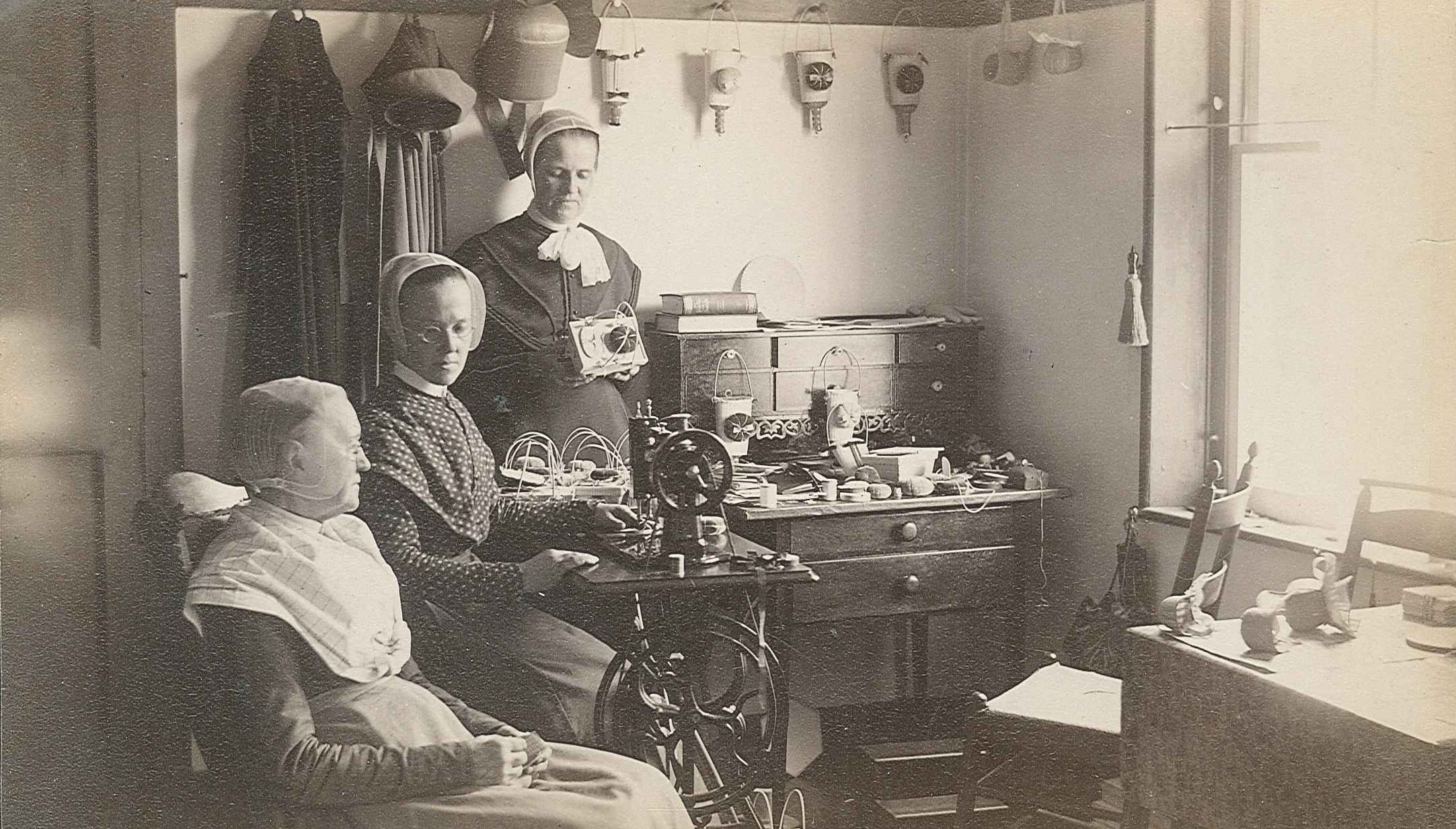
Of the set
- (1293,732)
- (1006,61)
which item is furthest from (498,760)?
(1006,61)

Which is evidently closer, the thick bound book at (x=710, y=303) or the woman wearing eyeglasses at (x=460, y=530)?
the woman wearing eyeglasses at (x=460, y=530)

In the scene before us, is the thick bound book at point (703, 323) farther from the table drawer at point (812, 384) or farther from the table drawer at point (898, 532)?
the table drawer at point (898, 532)

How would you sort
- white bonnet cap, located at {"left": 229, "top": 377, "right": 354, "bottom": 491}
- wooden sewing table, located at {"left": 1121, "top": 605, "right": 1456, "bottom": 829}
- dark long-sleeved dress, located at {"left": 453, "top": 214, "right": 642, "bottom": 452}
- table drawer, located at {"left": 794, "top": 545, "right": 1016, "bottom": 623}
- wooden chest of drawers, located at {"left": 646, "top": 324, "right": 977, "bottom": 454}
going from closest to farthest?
1. wooden sewing table, located at {"left": 1121, "top": 605, "right": 1456, "bottom": 829}
2. white bonnet cap, located at {"left": 229, "top": 377, "right": 354, "bottom": 491}
3. dark long-sleeved dress, located at {"left": 453, "top": 214, "right": 642, "bottom": 452}
4. wooden chest of drawers, located at {"left": 646, "top": 324, "right": 977, "bottom": 454}
5. table drawer, located at {"left": 794, "top": 545, "right": 1016, "bottom": 623}

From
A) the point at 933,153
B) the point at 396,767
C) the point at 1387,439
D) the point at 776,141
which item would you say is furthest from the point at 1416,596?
the point at 396,767

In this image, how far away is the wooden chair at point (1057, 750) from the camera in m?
2.94

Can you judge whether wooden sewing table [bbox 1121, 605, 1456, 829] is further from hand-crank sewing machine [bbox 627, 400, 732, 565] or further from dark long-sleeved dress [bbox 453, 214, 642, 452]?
dark long-sleeved dress [bbox 453, 214, 642, 452]

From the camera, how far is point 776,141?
8.94 feet

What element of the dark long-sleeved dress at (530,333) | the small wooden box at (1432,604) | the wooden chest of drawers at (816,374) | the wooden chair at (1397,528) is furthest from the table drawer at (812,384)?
the small wooden box at (1432,604)

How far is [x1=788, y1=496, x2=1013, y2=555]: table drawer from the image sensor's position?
2.84 metres

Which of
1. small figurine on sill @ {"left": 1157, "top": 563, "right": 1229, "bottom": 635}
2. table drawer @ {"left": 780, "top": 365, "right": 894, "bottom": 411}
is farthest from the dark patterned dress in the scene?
small figurine on sill @ {"left": 1157, "top": 563, "right": 1229, "bottom": 635}

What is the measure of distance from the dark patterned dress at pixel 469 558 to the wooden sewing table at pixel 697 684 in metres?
0.08

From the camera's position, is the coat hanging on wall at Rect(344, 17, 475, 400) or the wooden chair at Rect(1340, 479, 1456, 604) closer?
the coat hanging on wall at Rect(344, 17, 475, 400)

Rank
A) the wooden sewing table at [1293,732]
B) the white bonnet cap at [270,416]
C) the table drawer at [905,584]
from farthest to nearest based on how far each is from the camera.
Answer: the table drawer at [905,584], the white bonnet cap at [270,416], the wooden sewing table at [1293,732]

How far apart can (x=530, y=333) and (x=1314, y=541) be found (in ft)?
5.66
